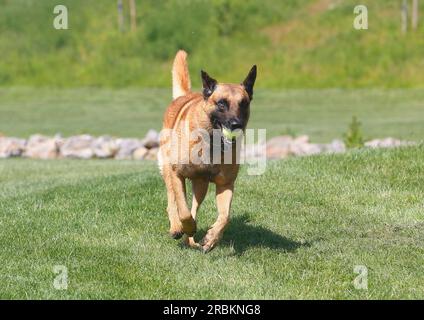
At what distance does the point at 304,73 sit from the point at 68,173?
21183 millimetres

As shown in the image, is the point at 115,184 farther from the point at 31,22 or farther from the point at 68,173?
the point at 31,22

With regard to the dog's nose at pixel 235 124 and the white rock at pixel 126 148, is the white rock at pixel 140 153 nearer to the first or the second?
the white rock at pixel 126 148

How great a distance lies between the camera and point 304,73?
37688mm

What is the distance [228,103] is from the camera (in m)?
8.30

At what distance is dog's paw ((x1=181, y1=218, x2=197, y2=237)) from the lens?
28.8 ft

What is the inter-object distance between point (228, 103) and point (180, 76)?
2.16 metres

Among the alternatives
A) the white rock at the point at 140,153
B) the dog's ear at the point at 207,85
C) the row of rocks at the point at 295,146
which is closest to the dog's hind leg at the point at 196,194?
the dog's ear at the point at 207,85

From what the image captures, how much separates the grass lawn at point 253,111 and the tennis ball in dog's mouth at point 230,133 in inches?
614

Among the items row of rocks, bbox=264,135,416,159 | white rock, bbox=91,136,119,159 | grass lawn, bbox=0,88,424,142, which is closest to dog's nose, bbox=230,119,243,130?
row of rocks, bbox=264,135,416,159

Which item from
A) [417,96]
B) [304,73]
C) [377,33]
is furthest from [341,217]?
[377,33]

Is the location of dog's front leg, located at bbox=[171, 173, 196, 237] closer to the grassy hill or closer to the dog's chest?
the dog's chest

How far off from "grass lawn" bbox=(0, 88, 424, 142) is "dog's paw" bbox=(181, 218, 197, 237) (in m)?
15.2

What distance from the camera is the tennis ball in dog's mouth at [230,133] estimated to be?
8258 mm
